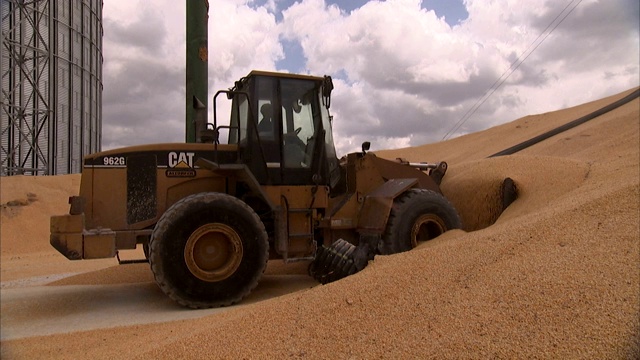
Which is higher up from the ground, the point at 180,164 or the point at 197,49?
the point at 197,49

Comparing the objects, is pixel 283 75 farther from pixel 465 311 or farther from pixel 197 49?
pixel 465 311

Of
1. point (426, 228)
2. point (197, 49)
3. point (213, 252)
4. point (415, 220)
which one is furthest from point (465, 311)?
point (197, 49)

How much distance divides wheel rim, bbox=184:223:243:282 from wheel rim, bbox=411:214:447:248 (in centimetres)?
240

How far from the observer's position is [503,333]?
2615 mm

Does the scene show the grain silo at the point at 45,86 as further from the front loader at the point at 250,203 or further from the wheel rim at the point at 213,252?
the wheel rim at the point at 213,252

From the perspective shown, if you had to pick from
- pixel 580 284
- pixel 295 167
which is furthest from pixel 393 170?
pixel 580 284

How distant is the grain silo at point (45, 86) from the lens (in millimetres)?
17312

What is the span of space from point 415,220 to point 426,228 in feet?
1.13

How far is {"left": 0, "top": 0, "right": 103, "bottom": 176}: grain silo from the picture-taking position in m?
17.3

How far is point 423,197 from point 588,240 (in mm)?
3284

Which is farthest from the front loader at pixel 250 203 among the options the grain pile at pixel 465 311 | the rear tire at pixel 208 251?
the grain pile at pixel 465 311

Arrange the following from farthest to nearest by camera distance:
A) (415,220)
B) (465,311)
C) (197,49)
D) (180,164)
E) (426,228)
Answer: (197,49), (426,228), (415,220), (180,164), (465,311)

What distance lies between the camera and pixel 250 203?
635cm

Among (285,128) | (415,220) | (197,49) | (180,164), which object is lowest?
(415,220)
